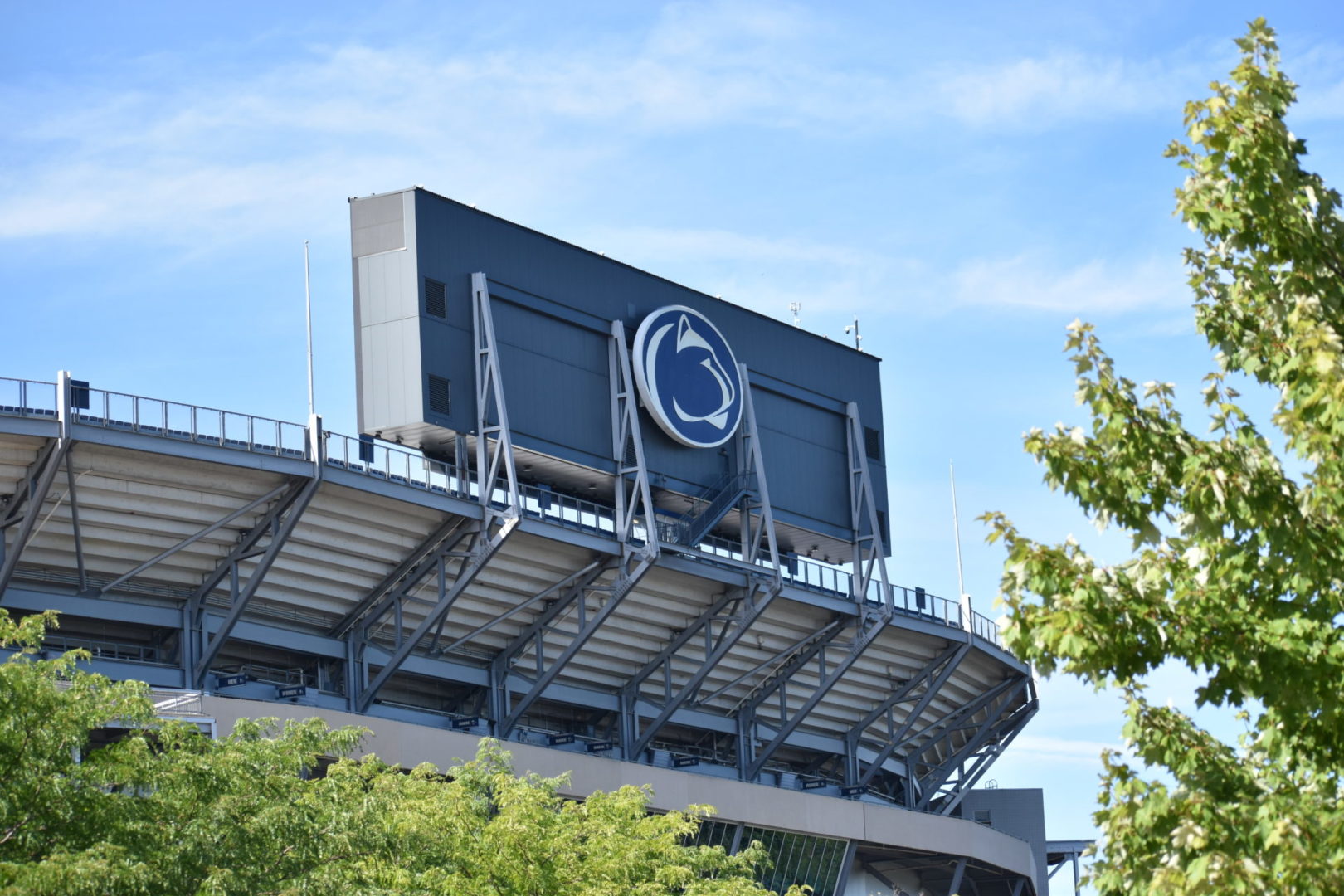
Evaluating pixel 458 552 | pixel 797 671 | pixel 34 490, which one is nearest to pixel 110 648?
pixel 34 490

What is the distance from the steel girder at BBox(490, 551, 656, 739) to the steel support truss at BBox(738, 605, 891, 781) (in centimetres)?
1023

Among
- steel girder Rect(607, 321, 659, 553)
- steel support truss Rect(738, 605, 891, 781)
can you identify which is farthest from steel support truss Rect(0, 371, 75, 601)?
steel support truss Rect(738, 605, 891, 781)

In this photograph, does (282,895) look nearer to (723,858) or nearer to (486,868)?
(486,868)

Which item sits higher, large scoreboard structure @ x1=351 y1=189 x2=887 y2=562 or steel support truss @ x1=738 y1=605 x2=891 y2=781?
large scoreboard structure @ x1=351 y1=189 x2=887 y2=562

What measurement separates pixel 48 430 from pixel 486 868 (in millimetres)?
18777

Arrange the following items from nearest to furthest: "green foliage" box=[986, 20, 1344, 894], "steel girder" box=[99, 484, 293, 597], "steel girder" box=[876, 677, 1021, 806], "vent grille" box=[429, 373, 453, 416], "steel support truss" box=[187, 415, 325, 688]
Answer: "green foliage" box=[986, 20, 1344, 894] → "steel girder" box=[99, 484, 293, 597] → "steel support truss" box=[187, 415, 325, 688] → "vent grille" box=[429, 373, 453, 416] → "steel girder" box=[876, 677, 1021, 806]

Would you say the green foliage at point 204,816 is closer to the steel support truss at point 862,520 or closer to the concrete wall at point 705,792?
the concrete wall at point 705,792

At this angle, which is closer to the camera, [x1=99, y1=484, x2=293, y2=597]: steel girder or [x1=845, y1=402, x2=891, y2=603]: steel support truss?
[x1=99, y1=484, x2=293, y2=597]: steel girder

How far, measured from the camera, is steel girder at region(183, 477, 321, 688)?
163 ft

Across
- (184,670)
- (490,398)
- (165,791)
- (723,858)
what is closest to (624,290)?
(490,398)

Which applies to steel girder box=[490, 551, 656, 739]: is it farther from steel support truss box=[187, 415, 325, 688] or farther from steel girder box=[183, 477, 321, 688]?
steel girder box=[183, 477, 321, 688]

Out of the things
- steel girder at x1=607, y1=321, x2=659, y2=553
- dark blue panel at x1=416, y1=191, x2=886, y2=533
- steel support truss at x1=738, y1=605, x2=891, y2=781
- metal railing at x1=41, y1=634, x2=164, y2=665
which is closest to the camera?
metal railing at x1=41, y1=634, x2=164, y2=665

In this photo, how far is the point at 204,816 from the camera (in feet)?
80.3

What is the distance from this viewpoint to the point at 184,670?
50219 mm
